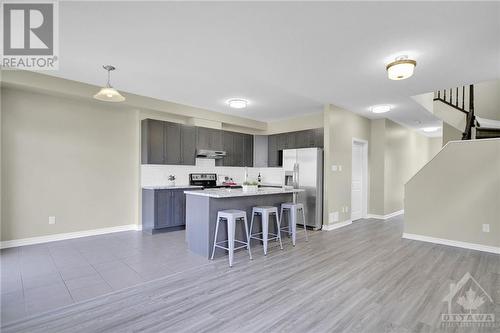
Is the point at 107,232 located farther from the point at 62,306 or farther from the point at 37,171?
the point at 62,306

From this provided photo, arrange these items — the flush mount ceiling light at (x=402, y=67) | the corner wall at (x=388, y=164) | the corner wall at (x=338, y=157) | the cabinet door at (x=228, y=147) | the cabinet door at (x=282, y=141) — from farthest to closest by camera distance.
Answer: the cabinet door at (x=282, y=141) → the corner wall at (x=388, y=164) → the cabinet door at (x=228, y=147) → the corner wall at (x=338, y=157) → the flush mount ceiling light at (x=402, y=67)

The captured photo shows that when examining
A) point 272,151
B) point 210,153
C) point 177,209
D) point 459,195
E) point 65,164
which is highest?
point 272,151

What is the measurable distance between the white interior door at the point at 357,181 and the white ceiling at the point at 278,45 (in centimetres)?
240

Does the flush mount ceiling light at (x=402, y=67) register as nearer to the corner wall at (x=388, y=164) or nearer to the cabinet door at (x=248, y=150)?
the corner wall at (x=388, y=164)

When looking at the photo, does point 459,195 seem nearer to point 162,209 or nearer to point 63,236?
point 162,209

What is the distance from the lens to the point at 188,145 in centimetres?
589

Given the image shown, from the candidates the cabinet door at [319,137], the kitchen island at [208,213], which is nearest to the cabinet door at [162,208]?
the kitchen island at [208,213]

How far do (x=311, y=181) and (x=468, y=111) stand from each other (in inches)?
158

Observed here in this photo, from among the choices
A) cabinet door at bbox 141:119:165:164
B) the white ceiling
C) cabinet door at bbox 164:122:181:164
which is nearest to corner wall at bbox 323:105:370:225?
the white ceiling

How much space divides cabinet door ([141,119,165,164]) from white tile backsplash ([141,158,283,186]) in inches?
11.1

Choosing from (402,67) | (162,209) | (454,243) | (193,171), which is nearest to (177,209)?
(162,209)

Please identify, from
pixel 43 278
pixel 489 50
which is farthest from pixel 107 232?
pixel 489 50

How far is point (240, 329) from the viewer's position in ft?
6.66

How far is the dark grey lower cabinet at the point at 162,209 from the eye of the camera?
5.05m
